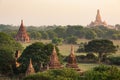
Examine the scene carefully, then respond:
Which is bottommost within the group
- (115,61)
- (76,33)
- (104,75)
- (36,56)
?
(115,61)

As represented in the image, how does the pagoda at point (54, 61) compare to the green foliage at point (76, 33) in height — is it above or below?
below

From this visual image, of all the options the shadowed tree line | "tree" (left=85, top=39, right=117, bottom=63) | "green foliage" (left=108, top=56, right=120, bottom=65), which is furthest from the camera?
the shadowed tree line

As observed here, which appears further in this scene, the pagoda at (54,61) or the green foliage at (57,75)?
the pagoda at (54,61)

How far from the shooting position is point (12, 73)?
42.4m

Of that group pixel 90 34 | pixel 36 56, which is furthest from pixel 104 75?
pixel 90 34

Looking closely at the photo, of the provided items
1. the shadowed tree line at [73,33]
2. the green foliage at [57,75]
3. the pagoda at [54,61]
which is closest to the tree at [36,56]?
the pagoda at [54,61]

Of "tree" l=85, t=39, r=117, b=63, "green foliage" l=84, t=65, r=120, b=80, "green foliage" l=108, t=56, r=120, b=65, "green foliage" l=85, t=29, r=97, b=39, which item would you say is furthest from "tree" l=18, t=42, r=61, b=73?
"green foliage" l=85, t=29, r=97, b=39

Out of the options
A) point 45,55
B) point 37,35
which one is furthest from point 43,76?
point 37,35

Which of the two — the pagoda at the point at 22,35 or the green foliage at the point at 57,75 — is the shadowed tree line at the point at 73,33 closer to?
the pagoda at the point at 22,35

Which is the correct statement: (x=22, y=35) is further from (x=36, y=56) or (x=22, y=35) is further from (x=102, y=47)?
(x=36, y=56)

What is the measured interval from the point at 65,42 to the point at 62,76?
62.1 metres

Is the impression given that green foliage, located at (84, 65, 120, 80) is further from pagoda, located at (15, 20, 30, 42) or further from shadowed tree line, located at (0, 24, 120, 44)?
shadowed tree line, located at (0, 24, 120, 44)

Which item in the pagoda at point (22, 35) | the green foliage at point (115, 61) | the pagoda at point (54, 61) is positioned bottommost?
the green foliage at point (115, 61)

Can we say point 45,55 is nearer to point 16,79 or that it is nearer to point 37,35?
point 16,79
